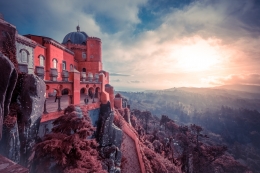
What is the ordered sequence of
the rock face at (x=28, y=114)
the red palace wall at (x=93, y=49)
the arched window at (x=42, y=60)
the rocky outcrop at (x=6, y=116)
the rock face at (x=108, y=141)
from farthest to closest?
1. the red palace wall at (x=93, y=49)
2. the arched window at (x=42, y=60)
3. the rock face at (x=108, y=141)
4. the rock face at (x=28, y=114)
5. the rocky outcrop at (x=6, y=116)

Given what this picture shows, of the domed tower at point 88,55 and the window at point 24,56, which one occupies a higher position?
the domed tower at point 88,55

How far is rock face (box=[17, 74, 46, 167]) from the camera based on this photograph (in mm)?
8734

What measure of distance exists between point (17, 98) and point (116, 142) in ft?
37.2

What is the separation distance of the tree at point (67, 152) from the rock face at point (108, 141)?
16.5 feet

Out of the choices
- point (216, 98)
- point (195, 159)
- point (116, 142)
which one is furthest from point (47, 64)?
point (216, 98)

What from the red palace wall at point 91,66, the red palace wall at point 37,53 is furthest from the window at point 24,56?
the red palace wall at point 91,66

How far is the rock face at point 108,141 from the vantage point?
44.3 feet

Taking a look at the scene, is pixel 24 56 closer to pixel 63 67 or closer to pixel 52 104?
pixel 63 67

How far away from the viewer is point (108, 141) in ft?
51.0

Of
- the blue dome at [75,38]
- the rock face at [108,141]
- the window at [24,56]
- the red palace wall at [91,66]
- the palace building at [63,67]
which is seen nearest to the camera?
the palace building at [63,67]

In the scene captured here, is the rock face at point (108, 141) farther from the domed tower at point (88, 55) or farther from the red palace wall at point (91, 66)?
the domed tower at point (88, 55)

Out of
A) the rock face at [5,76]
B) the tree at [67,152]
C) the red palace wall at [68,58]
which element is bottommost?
the tree at [67,152]

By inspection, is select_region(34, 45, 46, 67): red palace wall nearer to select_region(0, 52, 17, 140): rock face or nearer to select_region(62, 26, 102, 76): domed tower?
select_region(62, 26, 102, 76): domed tower

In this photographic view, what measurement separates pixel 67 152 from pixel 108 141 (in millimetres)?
8437
